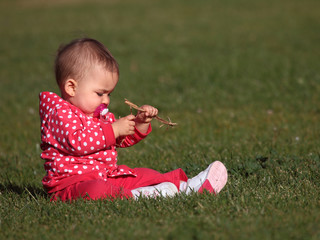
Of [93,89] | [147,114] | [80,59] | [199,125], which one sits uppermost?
[80,59]

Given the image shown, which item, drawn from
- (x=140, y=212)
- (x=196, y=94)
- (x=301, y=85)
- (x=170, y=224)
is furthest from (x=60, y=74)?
(x=301, y=85)

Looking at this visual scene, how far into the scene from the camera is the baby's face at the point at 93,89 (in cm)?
393

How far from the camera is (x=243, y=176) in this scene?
169 inches

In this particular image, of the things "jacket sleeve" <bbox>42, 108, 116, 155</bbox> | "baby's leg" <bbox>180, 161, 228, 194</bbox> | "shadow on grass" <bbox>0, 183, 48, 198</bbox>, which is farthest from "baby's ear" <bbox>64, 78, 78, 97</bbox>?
"baby's leg" <bbox>180, 161, 228, 194</bbox>

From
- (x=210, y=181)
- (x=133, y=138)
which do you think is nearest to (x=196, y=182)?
(x=210, y=181)

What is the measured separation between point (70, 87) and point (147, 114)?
2.27 ft

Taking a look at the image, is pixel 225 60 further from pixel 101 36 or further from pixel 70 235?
pixel 70 235

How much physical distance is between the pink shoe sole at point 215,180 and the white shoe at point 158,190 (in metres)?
0.24

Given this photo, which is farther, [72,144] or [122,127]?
[122,127]

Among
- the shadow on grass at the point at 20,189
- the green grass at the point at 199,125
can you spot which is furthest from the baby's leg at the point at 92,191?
the shadow on grass at the point at 20,189

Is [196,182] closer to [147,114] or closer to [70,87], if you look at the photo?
[147,114]

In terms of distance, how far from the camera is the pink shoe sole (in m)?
3.84

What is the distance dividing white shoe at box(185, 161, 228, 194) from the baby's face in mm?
1037

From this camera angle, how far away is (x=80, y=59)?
3.93 metres
